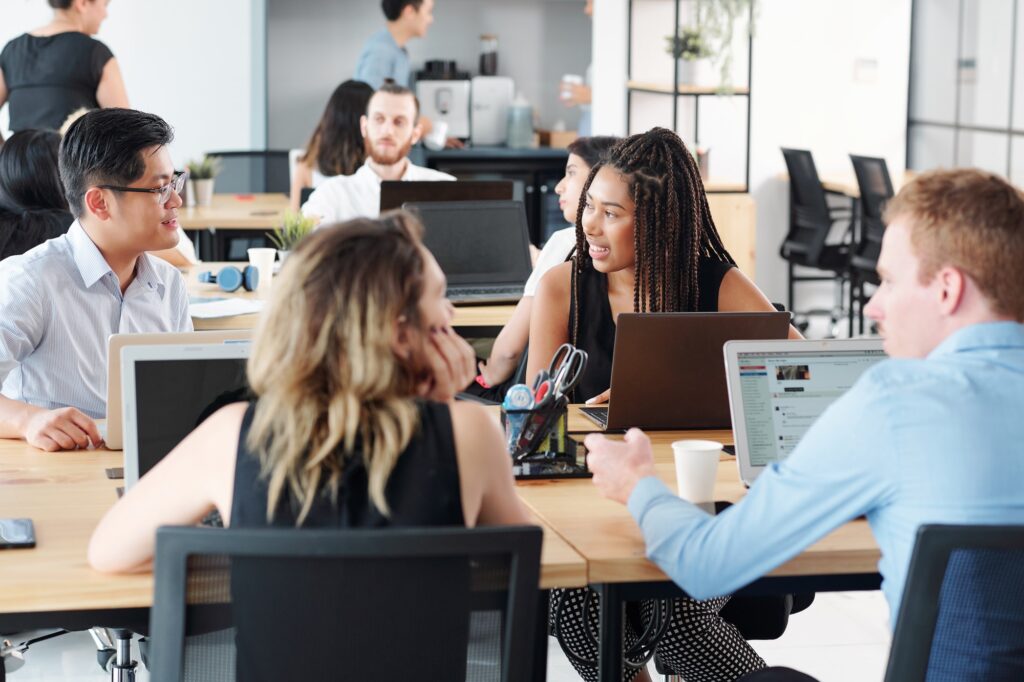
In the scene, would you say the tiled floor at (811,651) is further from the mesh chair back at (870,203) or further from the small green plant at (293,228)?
the mesh chair back at (870,203)

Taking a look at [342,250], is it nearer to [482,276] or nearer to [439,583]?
[439,583]

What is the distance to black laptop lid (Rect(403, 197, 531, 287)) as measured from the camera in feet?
12.8

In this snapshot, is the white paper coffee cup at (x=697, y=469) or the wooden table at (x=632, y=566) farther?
the white paper coffee cup at (x=697, y=469)

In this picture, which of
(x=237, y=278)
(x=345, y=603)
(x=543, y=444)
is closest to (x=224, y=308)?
(x=237, y=278)

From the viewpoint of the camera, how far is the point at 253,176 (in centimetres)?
666

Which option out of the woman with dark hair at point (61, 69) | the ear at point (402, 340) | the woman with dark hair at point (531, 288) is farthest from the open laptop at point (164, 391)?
the woman with dark hair at point (61, 69)

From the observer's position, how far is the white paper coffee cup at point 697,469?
1896 mm

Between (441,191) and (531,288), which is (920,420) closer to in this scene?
(531,288)

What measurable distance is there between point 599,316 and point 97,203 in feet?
3.27

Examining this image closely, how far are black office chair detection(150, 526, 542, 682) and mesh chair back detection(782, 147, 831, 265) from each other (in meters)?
5.72

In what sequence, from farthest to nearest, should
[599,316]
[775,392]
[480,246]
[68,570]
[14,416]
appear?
[480,246] < [599,316] < [14,416] < [775,392] < [68,570]

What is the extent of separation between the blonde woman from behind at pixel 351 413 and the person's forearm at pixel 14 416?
934 mm

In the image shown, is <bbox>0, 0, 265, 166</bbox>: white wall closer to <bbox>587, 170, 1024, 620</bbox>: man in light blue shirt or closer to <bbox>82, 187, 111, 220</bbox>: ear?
<bbox>82, 187, 111, 220</bbox>: ear

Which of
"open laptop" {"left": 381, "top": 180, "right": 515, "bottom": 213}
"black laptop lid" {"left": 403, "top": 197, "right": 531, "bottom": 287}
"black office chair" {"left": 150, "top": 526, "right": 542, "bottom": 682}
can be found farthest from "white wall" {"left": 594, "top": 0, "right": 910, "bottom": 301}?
"black office chair" {"left": 150, "top": 526, "right": 542, "bottom": 682}
